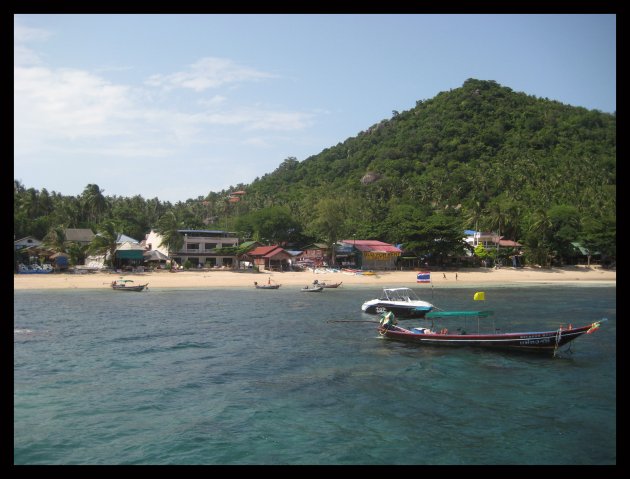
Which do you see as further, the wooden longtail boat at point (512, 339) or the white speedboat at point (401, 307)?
the white speedboat at point (401, 307)

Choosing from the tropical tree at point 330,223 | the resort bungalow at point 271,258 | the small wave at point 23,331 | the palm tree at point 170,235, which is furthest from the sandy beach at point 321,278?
the small wave at point 23,331

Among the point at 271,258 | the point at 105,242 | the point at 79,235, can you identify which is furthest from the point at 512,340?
the point at 79,235

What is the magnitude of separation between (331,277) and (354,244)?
14767 mm

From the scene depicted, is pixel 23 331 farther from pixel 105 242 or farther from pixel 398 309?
pixel 105 242

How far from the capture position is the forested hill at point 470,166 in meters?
112

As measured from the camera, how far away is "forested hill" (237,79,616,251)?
112 meters

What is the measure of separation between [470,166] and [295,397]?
136 meters

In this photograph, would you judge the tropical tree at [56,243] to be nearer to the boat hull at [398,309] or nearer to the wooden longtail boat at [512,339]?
the boat hull at [398,309]

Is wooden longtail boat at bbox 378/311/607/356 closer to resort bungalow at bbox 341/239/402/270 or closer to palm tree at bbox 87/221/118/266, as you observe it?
resort bungalow at bbox 341/239/402/270

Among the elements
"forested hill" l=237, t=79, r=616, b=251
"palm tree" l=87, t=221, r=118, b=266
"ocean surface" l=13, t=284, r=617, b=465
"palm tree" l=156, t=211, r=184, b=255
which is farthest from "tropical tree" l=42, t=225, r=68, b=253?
"forested hill" l=237, t=79, r=616, b=251

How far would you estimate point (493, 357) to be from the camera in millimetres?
26094

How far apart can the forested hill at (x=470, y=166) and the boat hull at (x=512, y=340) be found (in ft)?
230

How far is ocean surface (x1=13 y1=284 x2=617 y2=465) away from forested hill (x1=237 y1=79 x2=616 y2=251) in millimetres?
69974

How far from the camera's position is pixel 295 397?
19500mm
